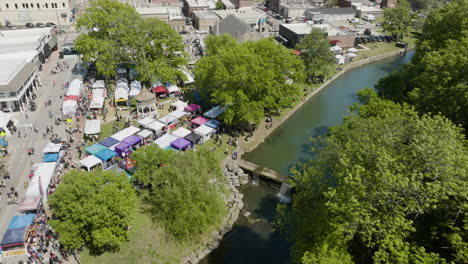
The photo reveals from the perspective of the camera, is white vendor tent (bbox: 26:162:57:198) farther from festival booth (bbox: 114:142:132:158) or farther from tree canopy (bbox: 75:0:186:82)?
tree canopy (bbox: 75:0:186:82)

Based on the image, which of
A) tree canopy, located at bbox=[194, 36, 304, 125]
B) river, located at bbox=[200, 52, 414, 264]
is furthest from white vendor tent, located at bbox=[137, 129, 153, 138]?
river, located at bbox=[200, 52, 414, 264]

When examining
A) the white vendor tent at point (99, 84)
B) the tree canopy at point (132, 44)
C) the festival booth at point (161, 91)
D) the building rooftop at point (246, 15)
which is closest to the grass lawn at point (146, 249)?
the festival booth at point (161, 91)

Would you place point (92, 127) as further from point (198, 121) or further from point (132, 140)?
point (198, 121)

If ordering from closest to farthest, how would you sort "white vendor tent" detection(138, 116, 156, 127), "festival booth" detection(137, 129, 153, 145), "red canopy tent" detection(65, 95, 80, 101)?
"festival booth" detection(137, 129, 153, 145)
"white vendor tent" detection(138, 116, 156, 127)
"red canopy tent" detection(65, 95, 80, 101)

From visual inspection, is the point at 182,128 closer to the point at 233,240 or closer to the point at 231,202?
the point at 231,202

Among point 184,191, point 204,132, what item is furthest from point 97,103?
point 184,191

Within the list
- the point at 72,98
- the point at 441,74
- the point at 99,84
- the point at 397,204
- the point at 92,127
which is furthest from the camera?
the point at 99,84
